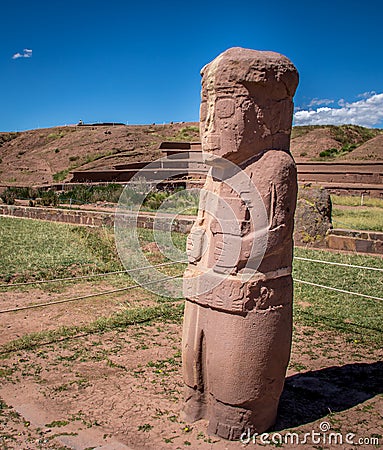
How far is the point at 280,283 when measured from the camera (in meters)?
3.45

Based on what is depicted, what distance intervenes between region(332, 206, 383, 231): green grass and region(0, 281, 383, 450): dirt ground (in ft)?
24.7

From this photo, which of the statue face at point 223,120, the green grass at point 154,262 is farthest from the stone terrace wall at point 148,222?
the statue face at point 223,120

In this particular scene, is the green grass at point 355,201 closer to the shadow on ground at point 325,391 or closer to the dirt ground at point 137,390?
the dirt ground at point 137,390

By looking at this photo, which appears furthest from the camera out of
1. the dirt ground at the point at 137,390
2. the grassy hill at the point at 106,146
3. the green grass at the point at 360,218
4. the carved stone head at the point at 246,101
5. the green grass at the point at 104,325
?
the grassy hill at the point at 106,146

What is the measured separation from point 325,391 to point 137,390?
5.43ft

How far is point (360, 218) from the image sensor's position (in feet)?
49.4

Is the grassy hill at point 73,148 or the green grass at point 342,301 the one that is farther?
the grassy hill at point 73,148

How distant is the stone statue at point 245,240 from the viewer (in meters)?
3.30

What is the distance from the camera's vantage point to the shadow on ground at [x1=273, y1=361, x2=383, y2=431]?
3.89m

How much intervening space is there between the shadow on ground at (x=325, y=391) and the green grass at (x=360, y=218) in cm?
825

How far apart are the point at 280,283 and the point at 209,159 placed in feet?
3.24

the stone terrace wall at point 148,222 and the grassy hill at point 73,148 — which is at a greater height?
the grassy hill at point 73,148

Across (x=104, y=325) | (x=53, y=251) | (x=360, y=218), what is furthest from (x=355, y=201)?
(x=104, y=325)

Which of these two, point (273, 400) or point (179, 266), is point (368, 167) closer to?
point (179, 266)
